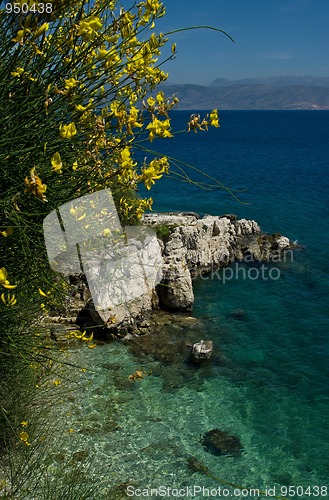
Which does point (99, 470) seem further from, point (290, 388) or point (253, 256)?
point (253, 256)

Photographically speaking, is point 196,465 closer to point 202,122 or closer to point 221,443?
point 221,443

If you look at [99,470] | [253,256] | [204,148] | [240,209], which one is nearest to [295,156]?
[204,148]

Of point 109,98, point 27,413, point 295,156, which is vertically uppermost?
point 109,98

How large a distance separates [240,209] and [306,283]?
14353 millimetres

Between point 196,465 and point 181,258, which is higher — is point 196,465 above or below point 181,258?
below

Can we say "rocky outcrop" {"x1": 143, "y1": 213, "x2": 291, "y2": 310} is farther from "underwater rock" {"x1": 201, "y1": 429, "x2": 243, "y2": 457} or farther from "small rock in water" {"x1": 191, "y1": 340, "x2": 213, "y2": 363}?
"underwater rock" {"x1": 201, "y1": 429, "x2": 243, "y2": 457}

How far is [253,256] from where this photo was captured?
2533cm

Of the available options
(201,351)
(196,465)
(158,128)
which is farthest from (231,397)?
(158,128)

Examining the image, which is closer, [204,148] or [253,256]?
[253,256]

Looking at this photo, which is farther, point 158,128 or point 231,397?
point 231,397

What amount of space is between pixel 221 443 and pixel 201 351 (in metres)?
3.83

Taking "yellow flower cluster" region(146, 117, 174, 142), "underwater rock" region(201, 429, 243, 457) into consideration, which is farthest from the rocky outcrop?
"yellow flower cluster" region(146, 117, 174, 142)

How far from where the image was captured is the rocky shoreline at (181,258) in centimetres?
1602

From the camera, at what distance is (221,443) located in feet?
36.1
